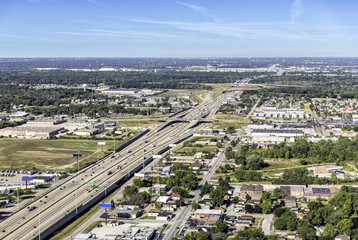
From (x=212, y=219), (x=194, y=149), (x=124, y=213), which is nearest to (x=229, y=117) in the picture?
(x=194, y=149)

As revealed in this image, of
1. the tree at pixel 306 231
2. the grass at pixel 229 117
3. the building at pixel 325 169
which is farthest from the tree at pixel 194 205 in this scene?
the grass at pixel 229 117

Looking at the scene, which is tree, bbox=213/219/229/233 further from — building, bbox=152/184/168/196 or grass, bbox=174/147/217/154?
grass, bbox=174/147/217/154

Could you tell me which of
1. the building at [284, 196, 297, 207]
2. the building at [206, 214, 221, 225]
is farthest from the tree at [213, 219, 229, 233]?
the building at [284, 196, 297, 207]

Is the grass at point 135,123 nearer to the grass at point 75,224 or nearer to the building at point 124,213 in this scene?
→ the grass at point 75,224

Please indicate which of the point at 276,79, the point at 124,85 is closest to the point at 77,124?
the point at 124,85

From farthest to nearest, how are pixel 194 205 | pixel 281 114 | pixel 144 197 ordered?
pixel 281 114 → pixel 144 197 → pixel 194 205

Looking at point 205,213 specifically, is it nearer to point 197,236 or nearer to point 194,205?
point 194,205
